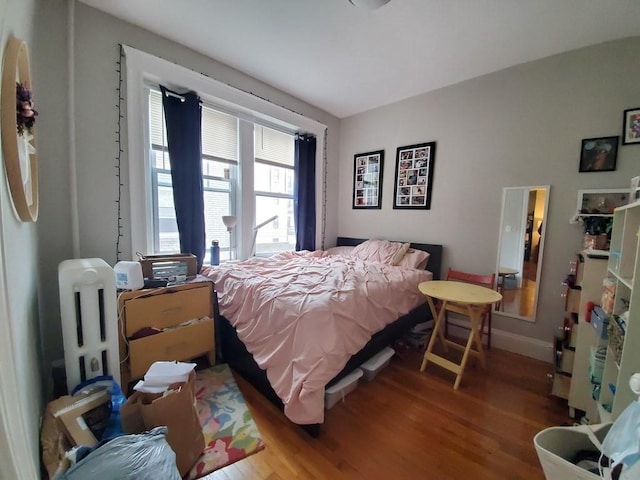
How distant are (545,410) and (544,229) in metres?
1.51

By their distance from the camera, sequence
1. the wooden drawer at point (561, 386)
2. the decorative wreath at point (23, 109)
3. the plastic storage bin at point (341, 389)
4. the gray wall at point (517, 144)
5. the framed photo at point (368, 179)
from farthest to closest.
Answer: the framed photo at point (368, 179) → the gray wall at point (517, 144) → the wooden drawer at point (561, 386) → the plastic storage bin at point (341, 389) → the decorative wreath at point (23, 109)

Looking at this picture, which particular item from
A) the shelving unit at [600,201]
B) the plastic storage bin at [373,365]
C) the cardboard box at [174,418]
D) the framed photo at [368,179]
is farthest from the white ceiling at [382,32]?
the plastic storage bin at [373,365]

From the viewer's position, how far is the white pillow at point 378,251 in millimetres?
2889

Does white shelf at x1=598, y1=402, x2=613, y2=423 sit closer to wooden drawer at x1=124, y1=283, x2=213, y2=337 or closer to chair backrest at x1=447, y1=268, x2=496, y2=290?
chair backrest at x1=447, y1=268, x2=496, y2=290

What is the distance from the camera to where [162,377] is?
1226mm

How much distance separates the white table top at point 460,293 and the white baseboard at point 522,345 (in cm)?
83

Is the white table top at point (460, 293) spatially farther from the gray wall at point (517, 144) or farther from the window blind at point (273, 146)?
the window blind at point (273, 146)

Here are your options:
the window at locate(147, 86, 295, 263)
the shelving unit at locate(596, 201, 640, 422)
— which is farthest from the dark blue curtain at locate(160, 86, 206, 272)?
the shelving unit at locate(596, 201, 640, 422)

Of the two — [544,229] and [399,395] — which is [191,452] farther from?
[544,229]

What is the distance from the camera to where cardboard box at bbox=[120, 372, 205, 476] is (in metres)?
1.10

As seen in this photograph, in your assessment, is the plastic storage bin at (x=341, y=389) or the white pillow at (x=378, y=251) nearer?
the plastic storage bin at (x=341, y=389)

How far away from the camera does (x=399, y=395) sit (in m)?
1.76

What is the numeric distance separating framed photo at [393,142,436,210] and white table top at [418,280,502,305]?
1171mm

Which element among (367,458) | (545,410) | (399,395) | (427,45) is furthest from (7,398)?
(427,45)
